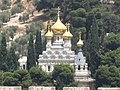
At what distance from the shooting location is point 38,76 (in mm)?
78312

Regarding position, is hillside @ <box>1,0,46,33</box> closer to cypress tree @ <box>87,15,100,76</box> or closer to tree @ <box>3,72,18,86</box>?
cypress tree @ <box>87,15,100,76</box>

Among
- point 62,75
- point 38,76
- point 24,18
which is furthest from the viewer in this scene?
point 24,18

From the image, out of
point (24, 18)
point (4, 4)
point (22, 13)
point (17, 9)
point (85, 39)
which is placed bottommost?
point (85, 39)

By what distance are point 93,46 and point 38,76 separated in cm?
1090

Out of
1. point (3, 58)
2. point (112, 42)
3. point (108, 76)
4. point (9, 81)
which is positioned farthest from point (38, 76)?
point (112, 42)

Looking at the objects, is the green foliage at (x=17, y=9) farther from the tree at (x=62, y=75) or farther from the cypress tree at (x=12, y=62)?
the tree at (x=62, y=75)

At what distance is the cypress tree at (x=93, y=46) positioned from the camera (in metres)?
84.8

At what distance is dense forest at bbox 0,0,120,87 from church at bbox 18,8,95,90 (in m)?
1.23

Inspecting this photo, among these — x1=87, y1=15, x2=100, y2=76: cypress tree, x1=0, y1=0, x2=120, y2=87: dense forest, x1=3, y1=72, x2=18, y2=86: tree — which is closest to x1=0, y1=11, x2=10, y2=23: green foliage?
x1=0, y1=0, x2=120, y2=87: dense forest

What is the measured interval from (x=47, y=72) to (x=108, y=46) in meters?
10.3

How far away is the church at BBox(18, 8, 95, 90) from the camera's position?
81250 millimetres

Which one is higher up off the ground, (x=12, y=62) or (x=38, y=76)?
(x=12, y=62)

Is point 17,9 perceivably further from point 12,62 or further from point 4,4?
point 12,62

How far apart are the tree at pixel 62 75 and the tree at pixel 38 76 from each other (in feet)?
3.27
